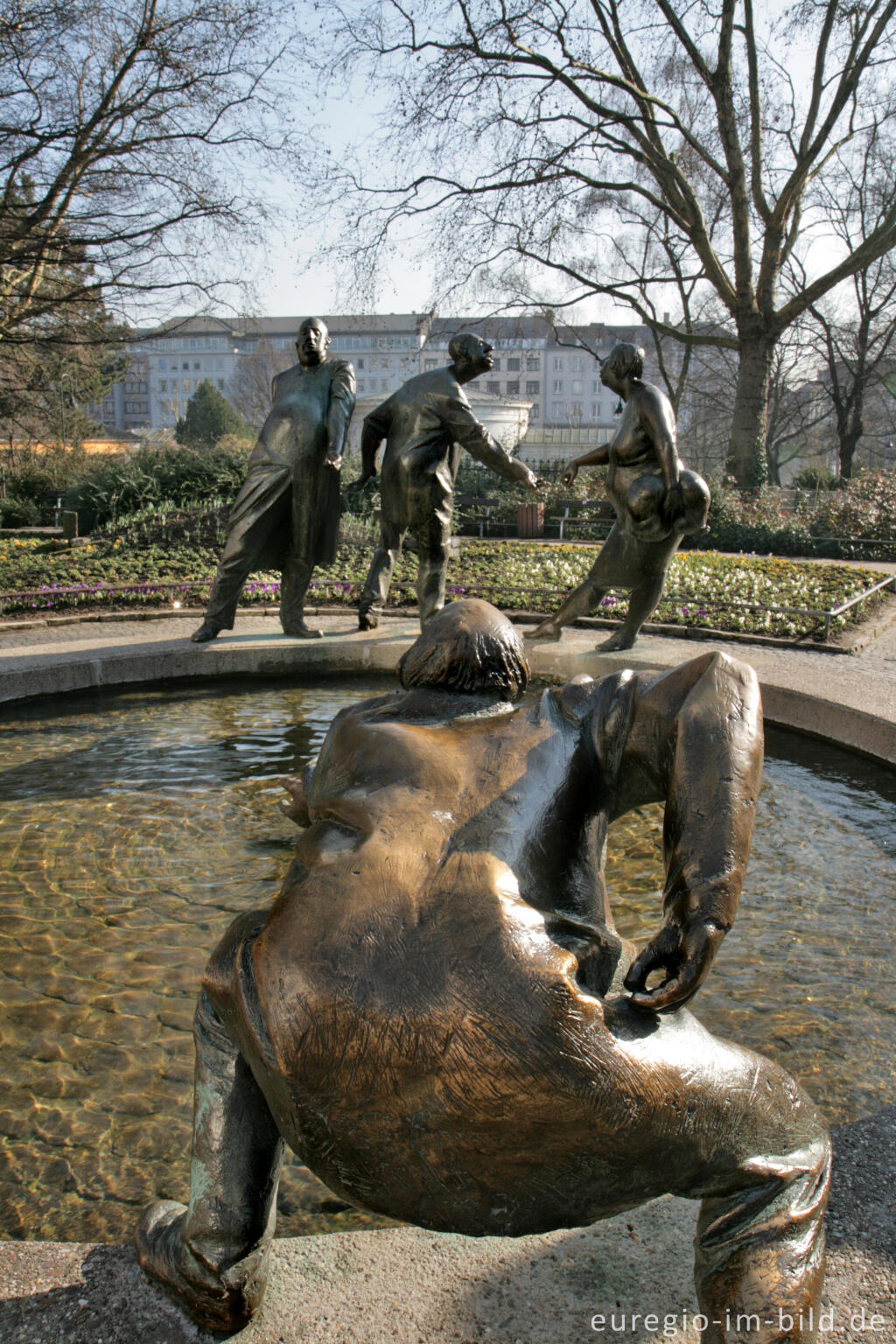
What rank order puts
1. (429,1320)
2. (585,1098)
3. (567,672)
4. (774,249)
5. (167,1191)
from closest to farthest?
(585,1098), (429,1320), (167,1191), (567,672), (774,249)

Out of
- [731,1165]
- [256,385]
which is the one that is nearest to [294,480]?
[731,1165]

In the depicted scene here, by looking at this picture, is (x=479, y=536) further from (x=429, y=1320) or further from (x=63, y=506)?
(x=429, y=1320)

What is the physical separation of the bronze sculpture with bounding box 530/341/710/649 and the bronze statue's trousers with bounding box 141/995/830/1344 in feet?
18.5

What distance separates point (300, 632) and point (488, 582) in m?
4.55

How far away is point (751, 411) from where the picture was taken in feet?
80.7

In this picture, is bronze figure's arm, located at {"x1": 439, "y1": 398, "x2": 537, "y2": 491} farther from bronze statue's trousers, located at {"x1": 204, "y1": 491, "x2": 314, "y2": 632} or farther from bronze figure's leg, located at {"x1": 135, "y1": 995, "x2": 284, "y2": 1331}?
bronze figure's leg, located at {"x1": 135, "y1": 995, "x2": 284, "y2": 1331}

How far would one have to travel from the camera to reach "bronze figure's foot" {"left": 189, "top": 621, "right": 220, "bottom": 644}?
7.38m

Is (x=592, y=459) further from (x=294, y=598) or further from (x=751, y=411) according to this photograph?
(x=751, y=411)

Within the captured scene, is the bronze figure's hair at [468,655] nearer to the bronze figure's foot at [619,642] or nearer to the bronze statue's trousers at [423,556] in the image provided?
the bronze statue's trousers at [423,556]

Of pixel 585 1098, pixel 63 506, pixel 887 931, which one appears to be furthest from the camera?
pixel 63 506

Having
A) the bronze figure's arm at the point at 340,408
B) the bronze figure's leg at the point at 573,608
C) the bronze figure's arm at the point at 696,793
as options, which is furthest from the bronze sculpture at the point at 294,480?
the bronze figure's arm at the point at 696,793

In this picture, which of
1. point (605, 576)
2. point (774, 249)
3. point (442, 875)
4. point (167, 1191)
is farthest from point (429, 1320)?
point (774, 249)

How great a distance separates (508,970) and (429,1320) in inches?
25.9

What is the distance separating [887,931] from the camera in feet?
11.2
